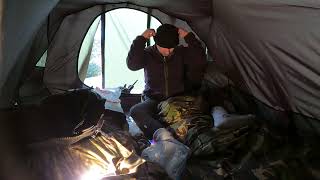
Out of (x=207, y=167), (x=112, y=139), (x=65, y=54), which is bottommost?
(x=207, y=167)

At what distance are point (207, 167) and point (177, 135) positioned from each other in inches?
12.1

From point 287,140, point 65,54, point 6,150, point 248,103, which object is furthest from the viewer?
point 65,54

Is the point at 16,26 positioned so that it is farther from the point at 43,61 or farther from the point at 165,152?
the point at 43,61

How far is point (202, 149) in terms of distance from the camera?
1.98 m

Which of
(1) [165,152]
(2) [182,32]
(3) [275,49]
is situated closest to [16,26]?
(1) [165,152]

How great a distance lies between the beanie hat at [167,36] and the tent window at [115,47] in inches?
18.6

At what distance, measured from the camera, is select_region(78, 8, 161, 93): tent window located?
9.58 ft

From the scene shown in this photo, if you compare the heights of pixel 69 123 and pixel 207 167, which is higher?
pixel 69 123

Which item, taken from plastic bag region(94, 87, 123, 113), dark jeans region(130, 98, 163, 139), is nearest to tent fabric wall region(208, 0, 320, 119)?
dark jeans region(130, 98, 163, 139)

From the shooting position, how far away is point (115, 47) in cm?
300

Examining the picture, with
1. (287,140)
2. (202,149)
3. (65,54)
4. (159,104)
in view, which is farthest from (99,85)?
(287,140)

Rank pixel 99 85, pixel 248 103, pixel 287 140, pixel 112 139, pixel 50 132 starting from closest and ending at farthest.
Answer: pixel 50 132
pixel 112 139
pixel 287 140
pixel 248 103
pixel 99 85

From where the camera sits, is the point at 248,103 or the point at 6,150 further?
the point at 248,103

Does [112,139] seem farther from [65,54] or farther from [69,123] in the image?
[65,54]
